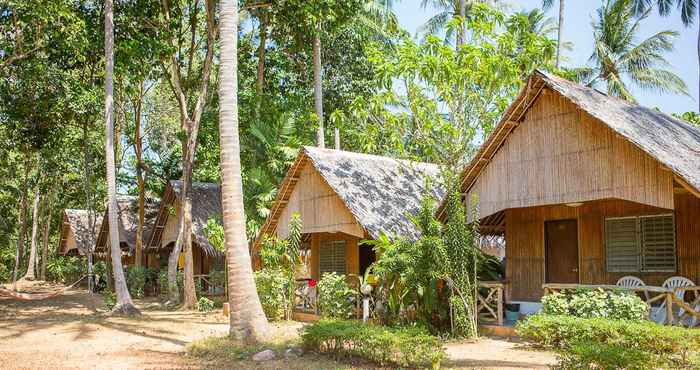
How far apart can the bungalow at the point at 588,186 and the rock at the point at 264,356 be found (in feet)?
16.1

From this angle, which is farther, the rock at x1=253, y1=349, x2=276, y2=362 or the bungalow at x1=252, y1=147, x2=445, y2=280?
the bungalow at x1=252, y1=147, x2=445, y2=280

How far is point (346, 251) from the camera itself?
1802 cm

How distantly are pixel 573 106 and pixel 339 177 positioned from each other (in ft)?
21.0

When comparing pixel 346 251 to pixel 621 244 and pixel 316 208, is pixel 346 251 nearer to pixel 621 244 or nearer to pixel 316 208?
pixel 316 208

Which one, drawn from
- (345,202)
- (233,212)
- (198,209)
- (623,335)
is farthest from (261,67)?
(623,335)

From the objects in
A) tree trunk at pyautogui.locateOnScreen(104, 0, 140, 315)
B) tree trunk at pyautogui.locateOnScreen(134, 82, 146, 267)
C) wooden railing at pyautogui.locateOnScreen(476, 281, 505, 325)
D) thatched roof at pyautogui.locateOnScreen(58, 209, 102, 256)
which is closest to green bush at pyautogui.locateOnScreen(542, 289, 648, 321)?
wooden railing at pyautogui.locateOnScreen(476, 281, 505, 325)

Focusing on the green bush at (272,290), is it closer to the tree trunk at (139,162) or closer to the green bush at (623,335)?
the green bush at (623,335)

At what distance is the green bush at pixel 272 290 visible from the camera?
1619cm

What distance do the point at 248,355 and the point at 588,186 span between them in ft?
21.1

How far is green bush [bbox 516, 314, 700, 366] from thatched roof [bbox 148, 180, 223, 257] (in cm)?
1548

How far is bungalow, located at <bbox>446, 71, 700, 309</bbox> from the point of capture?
10.8m

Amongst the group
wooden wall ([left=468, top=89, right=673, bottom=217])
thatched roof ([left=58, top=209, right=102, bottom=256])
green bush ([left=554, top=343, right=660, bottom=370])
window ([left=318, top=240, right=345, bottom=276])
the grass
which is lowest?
the grass

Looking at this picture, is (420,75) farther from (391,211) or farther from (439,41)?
(391,211)

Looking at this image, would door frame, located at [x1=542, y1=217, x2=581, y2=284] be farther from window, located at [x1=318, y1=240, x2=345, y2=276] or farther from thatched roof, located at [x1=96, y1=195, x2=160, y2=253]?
thatched roof, located at [x1=96, y1=195, x2=160, y2=253]
